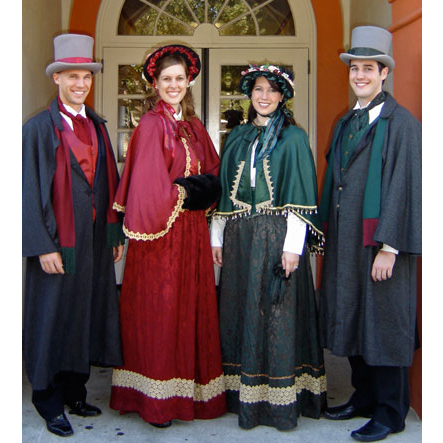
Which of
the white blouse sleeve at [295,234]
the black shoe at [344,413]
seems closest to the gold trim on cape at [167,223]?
the white blouse sleeve at [295,234]

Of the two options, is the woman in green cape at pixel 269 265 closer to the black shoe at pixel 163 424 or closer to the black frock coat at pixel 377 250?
the black frock coat at pixel 377 250

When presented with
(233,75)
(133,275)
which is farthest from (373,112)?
(233,75)

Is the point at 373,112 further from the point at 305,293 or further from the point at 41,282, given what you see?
the point at 41,282

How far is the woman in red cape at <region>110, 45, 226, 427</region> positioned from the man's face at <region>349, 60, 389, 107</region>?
33.5 inches

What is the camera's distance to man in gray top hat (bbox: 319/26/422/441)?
9.32 ft

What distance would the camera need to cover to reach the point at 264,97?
10.2 feet

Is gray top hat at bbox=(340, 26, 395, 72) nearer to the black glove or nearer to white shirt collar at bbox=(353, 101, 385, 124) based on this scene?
white shirt collar at bbox=(353, 101, 385, 124)

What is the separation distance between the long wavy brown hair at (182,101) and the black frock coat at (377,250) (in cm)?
86

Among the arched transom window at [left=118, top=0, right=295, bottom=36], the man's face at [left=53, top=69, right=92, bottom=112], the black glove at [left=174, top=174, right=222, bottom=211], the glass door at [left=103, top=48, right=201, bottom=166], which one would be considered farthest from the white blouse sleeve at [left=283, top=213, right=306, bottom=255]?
the arched transom window at [left=118, top=0, right=295, bottom=36]

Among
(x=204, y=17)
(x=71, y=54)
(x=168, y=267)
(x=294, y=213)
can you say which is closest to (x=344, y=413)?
(x=294, y=213)

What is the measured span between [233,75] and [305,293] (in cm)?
321

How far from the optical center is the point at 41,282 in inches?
117

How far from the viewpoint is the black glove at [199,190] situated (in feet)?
10.0

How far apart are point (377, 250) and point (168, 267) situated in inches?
41.6
